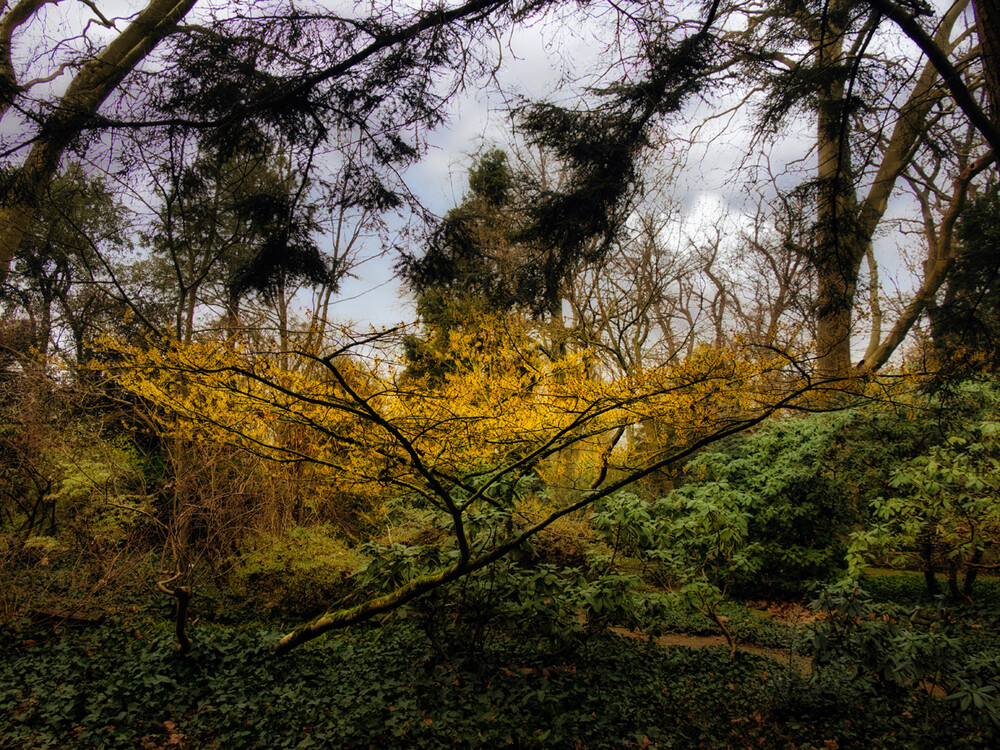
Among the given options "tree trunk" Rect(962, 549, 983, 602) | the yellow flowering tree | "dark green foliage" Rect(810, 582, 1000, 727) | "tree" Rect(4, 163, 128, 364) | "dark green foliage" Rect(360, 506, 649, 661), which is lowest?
"tree trunk" Rect(962, 549, 983, 602)

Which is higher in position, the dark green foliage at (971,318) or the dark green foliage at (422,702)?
the dark green foliage at (971,318)

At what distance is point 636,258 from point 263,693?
10.7m

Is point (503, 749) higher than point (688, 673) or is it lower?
higher

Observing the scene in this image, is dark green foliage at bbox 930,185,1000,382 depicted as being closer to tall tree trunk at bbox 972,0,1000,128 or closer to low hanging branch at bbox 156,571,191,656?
tall tree trunk at bbox 972,0,1000,128

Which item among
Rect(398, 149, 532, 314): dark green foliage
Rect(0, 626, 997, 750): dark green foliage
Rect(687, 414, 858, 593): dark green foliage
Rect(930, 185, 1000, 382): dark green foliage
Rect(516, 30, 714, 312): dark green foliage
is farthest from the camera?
Rect(687, 414, 858, 593): dark green foliage

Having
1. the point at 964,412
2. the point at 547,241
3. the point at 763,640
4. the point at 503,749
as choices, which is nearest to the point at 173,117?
the point at 547,241

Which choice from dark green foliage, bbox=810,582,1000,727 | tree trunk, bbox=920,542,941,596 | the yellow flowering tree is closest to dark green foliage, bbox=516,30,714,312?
the yellow flowering tree

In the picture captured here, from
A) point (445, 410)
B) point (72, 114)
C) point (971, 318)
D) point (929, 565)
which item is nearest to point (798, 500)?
point (929, 565)

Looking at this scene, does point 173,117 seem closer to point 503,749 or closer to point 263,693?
point 263,693

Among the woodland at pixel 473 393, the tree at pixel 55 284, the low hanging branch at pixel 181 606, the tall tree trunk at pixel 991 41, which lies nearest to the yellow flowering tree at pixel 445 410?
the woodland at pixel 473 393

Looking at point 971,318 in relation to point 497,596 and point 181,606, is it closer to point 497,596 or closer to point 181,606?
point 497,596

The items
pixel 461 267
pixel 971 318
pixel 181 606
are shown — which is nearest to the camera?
pixel 181 606

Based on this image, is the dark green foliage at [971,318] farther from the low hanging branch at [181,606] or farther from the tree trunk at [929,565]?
the low hanging branch at [181,606]

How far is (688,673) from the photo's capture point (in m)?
3.96
